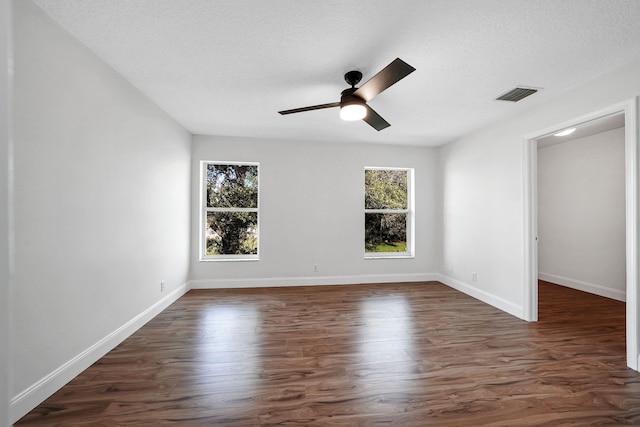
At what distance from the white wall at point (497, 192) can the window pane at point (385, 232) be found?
73 centimetres

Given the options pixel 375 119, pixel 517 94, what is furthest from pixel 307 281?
pixel 517 94

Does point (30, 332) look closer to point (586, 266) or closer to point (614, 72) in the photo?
point (614, 72)

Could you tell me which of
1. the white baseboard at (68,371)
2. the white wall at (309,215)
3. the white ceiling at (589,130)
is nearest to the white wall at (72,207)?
the white baseboard at (68,371)

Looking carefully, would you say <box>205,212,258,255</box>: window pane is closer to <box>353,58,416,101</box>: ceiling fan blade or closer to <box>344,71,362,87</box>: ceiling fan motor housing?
<box>344,71,362,87</box>: ceiling fan motor housing

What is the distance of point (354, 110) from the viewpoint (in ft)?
7.64

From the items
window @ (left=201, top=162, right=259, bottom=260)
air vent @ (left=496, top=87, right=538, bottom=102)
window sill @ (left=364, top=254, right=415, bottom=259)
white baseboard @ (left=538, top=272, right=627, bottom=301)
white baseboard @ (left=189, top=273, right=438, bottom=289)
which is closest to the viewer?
air vent @ (left=496, top=87, right=538, bottom=102)

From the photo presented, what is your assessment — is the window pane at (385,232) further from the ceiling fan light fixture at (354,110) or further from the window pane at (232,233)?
the ceiling fan light fixture at (354,110)

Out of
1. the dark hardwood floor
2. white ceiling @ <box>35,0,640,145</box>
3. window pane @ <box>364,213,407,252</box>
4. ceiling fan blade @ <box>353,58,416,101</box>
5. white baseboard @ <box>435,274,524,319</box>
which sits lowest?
the dark hardwood floor

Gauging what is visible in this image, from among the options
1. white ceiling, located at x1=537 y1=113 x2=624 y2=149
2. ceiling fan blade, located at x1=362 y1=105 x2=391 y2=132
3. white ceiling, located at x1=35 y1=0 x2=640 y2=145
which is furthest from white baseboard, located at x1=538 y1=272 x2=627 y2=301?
ceiling fan blade, located at x1=362 y1=105 x2=391 y2=132

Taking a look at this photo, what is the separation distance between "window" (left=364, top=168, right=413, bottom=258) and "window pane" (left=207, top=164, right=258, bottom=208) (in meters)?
1.95

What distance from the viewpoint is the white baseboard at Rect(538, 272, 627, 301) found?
388 cm

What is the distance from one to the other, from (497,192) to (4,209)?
4.23 meters

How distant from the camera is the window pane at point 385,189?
16.3ft

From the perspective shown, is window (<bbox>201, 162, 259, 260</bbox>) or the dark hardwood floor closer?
the dark hardwood floor
